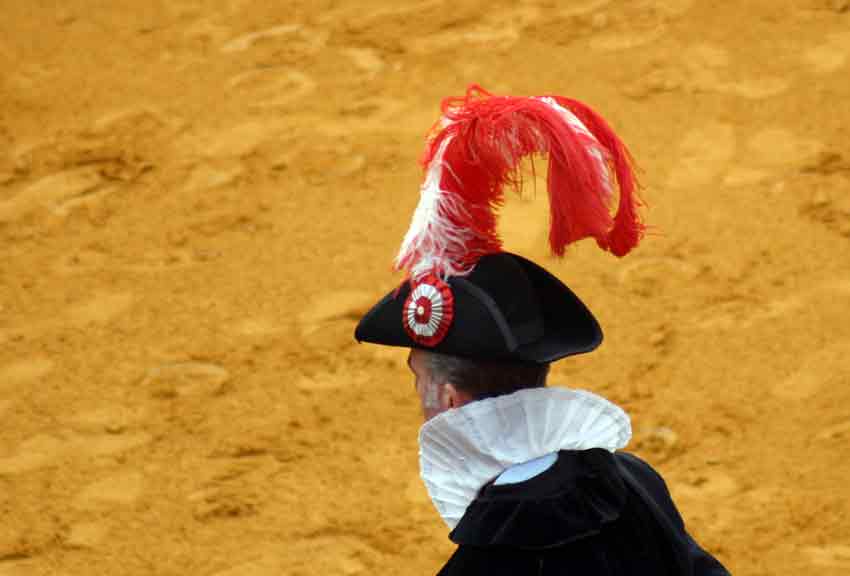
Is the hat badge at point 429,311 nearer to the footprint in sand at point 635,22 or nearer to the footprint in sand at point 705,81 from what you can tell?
the footprint in sand at point 705,81

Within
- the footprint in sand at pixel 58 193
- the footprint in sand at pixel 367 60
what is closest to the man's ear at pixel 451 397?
the footprint in sand at pixel 58 193

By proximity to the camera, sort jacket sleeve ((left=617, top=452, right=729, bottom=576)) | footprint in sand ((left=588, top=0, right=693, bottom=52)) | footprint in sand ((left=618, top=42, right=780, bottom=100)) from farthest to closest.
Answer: footprint in sand ((left=588, top=0, right=693, bottom=52))
footprint in sand ((left=618, top=42, right=780, bottom=100))
jacket sleeve ((left=617, top=452, right=729, bottom=576))

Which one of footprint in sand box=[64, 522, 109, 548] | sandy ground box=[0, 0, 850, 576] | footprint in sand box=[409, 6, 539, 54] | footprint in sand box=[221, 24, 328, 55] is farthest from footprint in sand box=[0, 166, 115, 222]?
footprint in sand box=[64, 522, 109, 548]

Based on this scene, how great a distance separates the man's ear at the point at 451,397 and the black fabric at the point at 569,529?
0.49ft

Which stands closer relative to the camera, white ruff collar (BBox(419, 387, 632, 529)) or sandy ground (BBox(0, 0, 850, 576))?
white ruff collar (BBox(419, 387, 632, 529))

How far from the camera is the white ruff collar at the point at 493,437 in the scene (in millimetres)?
2416

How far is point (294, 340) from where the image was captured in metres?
4.96

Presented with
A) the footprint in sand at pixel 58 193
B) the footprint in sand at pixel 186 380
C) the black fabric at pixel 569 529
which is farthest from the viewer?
the footprint in sand at pixel 58 193

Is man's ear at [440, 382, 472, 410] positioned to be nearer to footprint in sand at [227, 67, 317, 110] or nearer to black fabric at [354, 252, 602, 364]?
black fabric at [354, 252, 602, 364]

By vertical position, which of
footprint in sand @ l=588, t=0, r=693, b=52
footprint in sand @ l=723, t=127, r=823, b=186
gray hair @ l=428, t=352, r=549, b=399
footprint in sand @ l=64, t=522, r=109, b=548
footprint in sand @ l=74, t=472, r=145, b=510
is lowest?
footprint in sand @ l=64, t=522, r=109, b=548

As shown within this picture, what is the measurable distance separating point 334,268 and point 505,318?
2943mm

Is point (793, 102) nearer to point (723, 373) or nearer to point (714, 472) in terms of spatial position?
point (723, 373)

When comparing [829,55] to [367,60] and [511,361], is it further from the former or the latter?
[511,361]

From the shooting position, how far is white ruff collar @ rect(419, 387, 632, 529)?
2416 millimetres
